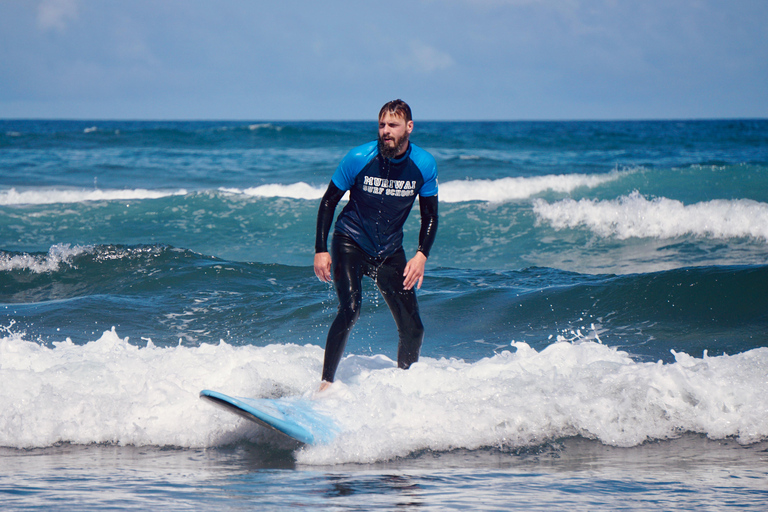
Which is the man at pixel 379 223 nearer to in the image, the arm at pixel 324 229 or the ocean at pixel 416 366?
the arm at pixel 324 229

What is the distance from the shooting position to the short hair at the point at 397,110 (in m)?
4.11

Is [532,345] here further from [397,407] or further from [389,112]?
[389,112]

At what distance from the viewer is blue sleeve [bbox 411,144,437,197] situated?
14.2 ft

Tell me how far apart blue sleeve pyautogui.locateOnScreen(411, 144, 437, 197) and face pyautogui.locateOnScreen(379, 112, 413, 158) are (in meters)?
0.15

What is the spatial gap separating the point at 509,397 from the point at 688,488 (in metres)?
1.21

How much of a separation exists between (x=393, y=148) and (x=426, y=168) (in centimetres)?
30

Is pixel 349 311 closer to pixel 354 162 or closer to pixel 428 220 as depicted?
pixel 428 220

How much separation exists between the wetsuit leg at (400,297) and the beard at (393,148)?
2.23ft

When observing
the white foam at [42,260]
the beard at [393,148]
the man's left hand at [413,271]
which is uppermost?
the beard at [393,148]

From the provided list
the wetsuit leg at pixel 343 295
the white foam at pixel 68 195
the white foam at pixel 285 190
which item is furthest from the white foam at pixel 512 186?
the wetsuit leg at pixel 343 295

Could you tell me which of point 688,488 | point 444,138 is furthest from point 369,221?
point 444,138

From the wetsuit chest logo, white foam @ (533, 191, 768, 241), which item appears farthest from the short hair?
white foam @ (533, 191, 768, 241)

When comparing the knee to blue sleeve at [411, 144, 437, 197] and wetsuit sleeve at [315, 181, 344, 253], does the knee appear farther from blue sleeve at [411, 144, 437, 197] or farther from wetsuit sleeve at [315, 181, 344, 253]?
blue sleeve at [411, 144, 437, 197]

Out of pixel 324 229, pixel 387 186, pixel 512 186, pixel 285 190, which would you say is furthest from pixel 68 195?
pixel 387 186
